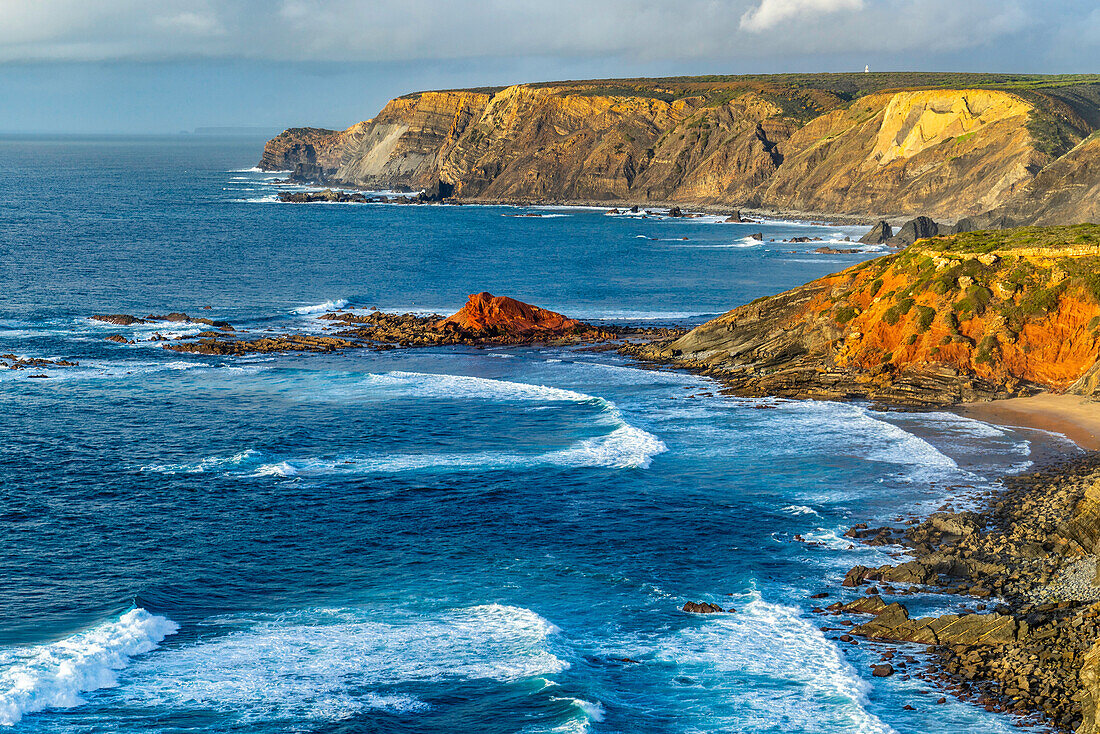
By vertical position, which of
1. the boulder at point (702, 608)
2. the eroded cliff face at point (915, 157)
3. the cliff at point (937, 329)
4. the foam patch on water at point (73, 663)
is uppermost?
the eroded cliff face at point (915, 157)

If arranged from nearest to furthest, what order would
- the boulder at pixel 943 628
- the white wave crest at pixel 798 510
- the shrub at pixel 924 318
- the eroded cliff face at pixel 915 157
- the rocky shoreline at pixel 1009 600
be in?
the rocky shoreline at pixel 1009 600 < the boulder at pixel 943 628 < the white wave crest at pixel 798 510 < the shrub at pixel 924 318 < the eroded cliff face at pixel 915 157

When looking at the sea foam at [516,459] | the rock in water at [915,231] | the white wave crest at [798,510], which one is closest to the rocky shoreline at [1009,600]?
the white wave crest at [798,510]

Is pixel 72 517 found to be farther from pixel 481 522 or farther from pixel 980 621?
pixel 980 621

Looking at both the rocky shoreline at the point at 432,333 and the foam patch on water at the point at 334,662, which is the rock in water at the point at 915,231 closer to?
the rocky shoreline at the point at 432,333

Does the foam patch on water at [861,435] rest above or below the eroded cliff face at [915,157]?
below

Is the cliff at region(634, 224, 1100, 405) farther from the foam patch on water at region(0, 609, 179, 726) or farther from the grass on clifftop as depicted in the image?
the foam patch on water at region(0, 609, 179, 726)

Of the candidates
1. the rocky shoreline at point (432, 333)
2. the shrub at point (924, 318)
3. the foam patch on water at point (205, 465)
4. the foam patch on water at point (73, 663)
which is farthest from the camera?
the rocky shoreline at point (432, 333)

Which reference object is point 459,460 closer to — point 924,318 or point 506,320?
point 924,318

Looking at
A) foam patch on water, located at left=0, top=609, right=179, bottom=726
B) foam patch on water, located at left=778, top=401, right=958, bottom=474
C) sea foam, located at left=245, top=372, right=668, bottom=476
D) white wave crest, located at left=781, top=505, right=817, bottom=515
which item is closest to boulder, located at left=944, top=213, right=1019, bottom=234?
foam patch on water, located at left=778, top=401, right=958, bottom=474
